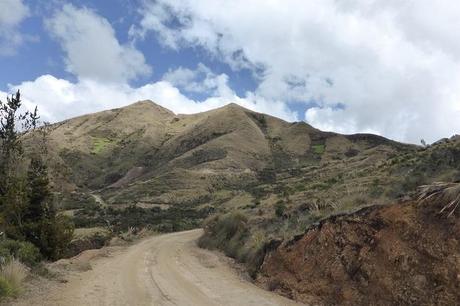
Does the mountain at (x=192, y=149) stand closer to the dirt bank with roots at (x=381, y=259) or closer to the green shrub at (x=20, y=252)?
the green shrub at (x=20, y=252)

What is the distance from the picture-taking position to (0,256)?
1419 centimetres

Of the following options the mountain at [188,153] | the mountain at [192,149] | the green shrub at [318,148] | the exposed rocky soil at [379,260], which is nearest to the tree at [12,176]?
the exposed rocky soil at [379,260]

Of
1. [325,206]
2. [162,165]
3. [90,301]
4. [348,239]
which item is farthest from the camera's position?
[162,165]

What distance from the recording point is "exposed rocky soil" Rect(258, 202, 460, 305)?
1030 cm

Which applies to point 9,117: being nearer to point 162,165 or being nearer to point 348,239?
point 348,239

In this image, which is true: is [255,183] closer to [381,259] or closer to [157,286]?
[157,286]

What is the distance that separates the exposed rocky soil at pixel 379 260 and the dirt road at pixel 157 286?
115cm

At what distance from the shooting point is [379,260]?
38.3 feet

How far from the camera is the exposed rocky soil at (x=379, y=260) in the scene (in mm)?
10297

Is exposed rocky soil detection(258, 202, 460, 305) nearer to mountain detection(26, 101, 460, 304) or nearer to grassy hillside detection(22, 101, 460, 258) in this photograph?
mountain detection(26, 101, 460, 304)

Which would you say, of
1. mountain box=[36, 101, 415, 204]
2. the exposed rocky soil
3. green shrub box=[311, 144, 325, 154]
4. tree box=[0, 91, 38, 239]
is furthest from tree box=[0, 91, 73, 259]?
green shrub box=[311, 144, 325, 154]

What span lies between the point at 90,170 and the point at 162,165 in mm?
23938

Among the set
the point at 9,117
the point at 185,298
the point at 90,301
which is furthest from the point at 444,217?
the point at 9,117

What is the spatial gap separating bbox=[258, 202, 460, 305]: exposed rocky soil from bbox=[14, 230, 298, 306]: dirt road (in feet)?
3.76
